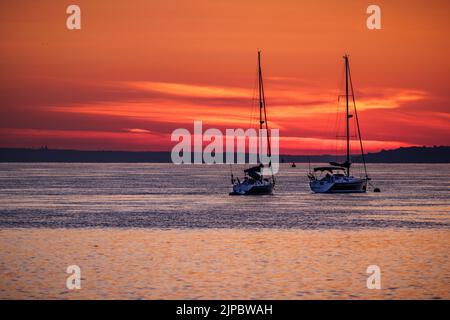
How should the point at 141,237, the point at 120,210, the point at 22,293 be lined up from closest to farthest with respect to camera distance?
the point at 22,293 → the point at 141,237 → the point at 120,210

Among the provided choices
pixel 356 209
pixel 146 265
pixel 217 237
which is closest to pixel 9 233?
pixel 217 237

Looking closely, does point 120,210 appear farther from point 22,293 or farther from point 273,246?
point 22,293

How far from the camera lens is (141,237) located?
5394cm

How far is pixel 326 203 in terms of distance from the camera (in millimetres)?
95562

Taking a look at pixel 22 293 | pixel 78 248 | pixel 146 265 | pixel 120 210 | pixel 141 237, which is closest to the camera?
pixel 22 293

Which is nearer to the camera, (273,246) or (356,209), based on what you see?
(273,246)

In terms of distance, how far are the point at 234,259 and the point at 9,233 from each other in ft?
73.6

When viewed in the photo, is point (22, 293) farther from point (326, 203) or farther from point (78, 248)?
point (326, 203)

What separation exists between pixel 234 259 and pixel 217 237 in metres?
11.7

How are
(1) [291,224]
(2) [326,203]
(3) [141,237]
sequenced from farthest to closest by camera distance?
(2) [326,203], (1) [291,224], (3) [141,237]

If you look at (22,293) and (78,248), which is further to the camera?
(78,248)
